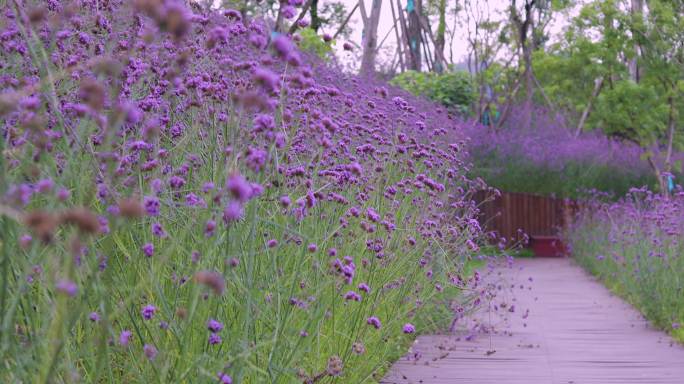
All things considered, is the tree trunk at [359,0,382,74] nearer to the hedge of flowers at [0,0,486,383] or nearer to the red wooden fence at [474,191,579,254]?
the red wooden fence at [474,191,579,254]

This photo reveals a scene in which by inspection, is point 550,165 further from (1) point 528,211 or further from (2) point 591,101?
(2) point 591,101

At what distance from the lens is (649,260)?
8.35 m

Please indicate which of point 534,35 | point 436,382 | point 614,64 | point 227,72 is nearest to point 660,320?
point 436,382

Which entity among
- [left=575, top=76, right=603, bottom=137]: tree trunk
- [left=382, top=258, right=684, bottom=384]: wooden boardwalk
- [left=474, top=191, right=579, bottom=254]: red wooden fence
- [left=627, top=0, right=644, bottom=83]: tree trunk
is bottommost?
[left=474, top=191, right=579, bottom=254]: red wooden fence

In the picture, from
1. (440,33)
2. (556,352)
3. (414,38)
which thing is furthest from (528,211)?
(556,352)

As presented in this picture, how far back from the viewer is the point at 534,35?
1975 cm

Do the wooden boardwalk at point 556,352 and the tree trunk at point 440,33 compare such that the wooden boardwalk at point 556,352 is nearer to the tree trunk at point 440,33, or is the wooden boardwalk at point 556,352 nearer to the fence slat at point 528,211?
the fence slat at point 528,211

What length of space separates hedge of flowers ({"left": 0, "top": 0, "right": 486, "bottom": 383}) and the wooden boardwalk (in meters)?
0.37

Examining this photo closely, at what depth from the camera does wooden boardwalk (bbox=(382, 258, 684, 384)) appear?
5316 mm

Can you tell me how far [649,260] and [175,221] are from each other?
5.94m

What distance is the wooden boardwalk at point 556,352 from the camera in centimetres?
532

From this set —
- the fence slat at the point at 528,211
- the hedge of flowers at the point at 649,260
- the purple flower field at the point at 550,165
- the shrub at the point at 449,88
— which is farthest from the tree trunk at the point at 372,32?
the hedge of flowers at the point at 649,260

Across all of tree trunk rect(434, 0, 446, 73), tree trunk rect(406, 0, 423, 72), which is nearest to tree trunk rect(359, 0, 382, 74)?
tree trunk rect(434, 0, 446, 73)

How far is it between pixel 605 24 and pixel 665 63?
1.27 m
